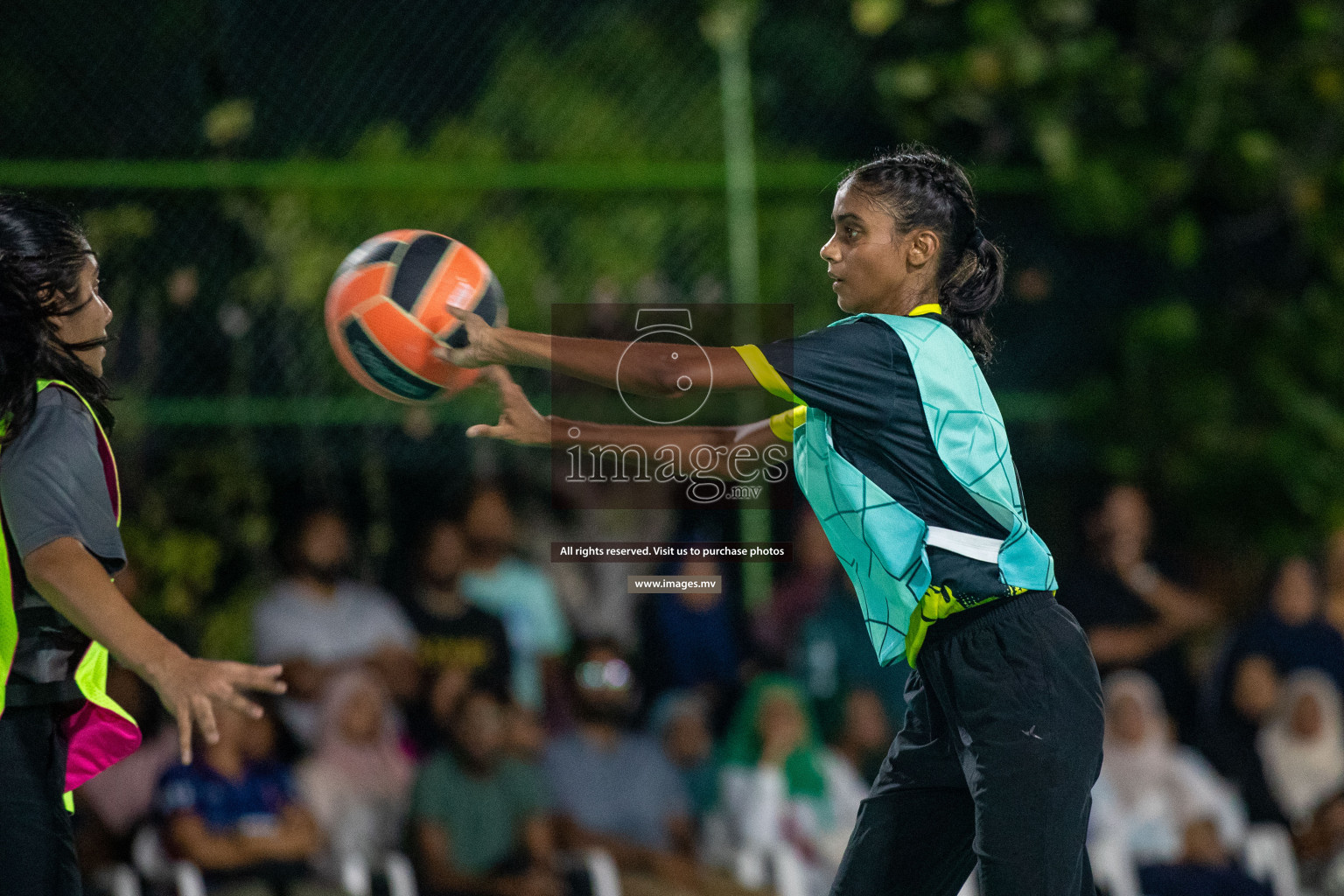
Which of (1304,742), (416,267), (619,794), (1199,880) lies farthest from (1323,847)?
(416,267)

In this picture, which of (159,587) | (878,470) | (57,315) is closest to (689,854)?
(159,587)

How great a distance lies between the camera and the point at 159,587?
5844 millimetres

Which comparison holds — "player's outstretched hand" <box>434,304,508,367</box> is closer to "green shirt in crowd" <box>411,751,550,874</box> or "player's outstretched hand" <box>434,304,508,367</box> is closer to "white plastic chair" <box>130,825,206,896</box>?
"green shirt in crowd" <box>411,751,550,874</box>

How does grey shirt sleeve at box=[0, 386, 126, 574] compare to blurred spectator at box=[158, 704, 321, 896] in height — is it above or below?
above

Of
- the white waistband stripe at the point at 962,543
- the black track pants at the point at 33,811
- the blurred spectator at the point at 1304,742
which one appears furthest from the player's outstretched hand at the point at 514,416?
the blurred spectator at the point at 1304,742

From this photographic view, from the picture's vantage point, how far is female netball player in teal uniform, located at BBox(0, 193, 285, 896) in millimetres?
2453

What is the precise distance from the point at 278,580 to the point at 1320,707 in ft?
13.5

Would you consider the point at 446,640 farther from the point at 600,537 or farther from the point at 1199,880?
the point at 1199,880

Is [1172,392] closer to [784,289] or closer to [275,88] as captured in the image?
[784,289]

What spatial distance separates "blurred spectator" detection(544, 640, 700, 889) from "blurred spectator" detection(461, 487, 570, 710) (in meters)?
0.35

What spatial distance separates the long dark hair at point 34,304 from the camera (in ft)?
8.51

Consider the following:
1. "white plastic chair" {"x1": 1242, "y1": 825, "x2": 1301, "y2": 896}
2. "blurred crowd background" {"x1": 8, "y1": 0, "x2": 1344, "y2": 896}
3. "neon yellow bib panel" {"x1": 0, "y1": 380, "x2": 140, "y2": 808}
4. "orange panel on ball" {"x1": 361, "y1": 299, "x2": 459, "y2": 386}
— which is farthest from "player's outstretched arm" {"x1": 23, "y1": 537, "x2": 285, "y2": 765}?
"white plastic chair" {"x1": 1242, "y1": 825, "x2": 1301, "y2": 896}

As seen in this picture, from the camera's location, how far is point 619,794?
5.41m

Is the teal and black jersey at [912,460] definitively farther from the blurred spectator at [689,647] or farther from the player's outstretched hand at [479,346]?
the blurred spectator at [689,647]
